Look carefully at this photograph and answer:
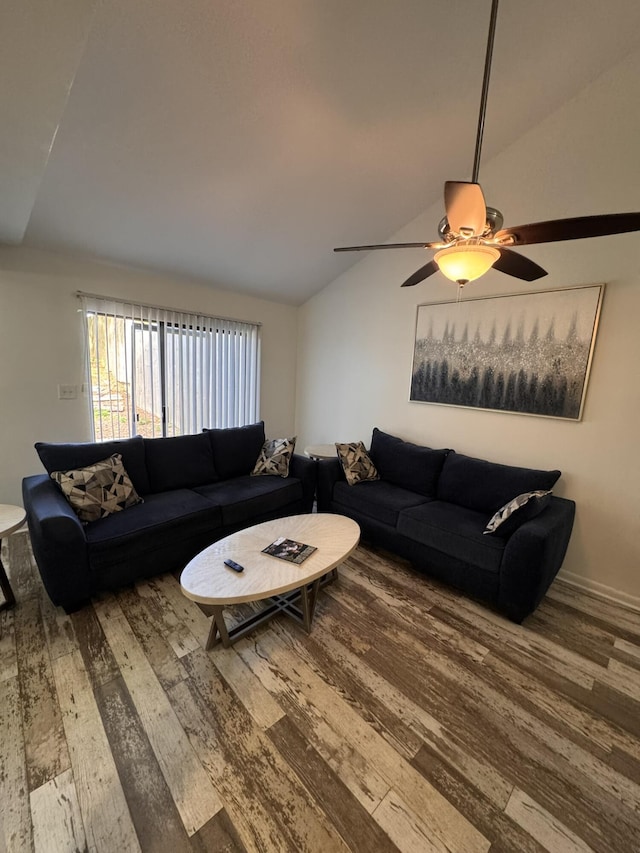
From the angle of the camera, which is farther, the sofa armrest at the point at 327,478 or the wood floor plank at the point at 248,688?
the sofa armrest at the point at 327,478

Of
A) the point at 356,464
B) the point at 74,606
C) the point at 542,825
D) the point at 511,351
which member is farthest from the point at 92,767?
the point at 511,351

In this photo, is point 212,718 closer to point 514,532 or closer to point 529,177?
point 514,532

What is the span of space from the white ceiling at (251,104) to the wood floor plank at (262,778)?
8.40 feet

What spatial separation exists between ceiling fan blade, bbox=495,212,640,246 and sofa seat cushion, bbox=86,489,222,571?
2431mm

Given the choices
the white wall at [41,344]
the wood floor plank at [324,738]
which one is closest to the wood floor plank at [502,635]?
the wood floor plank at [324,738]

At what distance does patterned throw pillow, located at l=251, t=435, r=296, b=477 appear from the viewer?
3.29 m

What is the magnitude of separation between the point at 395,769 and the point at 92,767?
44.0 inches

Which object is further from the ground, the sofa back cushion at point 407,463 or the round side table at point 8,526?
→ the sofa back cushion at point 407,463

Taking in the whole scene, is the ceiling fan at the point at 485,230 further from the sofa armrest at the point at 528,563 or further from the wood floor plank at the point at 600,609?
the wood floor plank at the point at 600,609

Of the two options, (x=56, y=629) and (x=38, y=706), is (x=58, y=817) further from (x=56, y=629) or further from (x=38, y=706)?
(x=56, y=629)

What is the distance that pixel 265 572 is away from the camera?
1.75m

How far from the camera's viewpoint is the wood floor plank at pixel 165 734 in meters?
1.17

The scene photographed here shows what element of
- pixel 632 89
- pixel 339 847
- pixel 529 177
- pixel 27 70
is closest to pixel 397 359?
pixel 529 177

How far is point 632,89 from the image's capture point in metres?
2.12
